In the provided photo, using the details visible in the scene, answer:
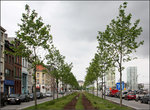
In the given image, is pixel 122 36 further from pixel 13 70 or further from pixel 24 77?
pixel 24 77

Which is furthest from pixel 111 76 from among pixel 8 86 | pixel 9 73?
pixel 8 86

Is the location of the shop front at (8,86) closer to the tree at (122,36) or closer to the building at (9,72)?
the building at (9,72)

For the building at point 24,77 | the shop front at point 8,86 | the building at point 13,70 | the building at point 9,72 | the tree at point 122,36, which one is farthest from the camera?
the building at point 24,77

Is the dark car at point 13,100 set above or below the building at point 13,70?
below

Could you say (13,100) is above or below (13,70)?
below

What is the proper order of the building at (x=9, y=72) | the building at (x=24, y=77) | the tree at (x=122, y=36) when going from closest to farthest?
the tree at (x=122, y=36) → the building at (x=9, y=72) → the building at (x=24, y=77)

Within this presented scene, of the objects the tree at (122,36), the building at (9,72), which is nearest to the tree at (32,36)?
the tree at (122,36)

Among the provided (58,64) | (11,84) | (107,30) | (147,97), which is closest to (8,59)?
(11,84)

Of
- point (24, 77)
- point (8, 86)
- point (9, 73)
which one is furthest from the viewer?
point (24, 77)

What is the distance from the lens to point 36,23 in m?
25.0

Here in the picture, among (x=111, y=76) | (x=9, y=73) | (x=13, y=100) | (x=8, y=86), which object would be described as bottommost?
(x=13, y=100)

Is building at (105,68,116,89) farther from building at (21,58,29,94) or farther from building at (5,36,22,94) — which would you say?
building at (21,58,29,94)

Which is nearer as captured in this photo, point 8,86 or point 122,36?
point 122,36

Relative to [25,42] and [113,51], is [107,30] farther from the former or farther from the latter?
[25,42]
